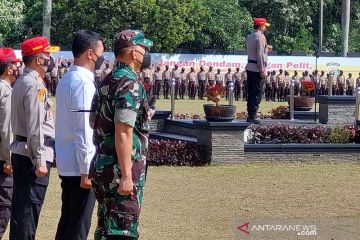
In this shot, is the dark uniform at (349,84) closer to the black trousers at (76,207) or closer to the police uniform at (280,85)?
the police uniform at (280,85)

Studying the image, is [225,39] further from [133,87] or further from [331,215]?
[133,87]

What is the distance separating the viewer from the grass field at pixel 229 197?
30.2 ft

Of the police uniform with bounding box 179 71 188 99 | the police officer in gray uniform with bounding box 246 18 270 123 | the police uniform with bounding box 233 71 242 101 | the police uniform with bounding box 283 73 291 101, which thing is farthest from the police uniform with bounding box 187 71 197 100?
the police officer in gray uniform with bounding box 246 18 270 123

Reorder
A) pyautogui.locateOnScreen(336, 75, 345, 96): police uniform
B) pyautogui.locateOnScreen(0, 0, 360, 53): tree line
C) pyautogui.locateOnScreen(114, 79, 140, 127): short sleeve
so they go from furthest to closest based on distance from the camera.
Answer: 1. pyautogui.locateOnScreen(0, 0, 360, 53): tree line
2. pyautogui.locateOnScreen(336, 75, 345, 96): police uniform
3. pyautogui.locateOnScreen(114, 79, 140, 127): short sleeve

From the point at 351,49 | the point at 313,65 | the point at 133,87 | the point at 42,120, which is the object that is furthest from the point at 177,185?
the point at 351,49

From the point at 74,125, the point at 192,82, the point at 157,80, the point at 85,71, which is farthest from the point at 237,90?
the point at 74,125

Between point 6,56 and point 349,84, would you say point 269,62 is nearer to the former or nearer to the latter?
point 349,84

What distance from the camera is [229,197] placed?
36.7ft

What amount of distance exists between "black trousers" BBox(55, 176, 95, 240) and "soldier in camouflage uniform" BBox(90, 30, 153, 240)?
2.38 ft

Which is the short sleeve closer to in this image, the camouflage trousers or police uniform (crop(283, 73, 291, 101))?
the camouflage trousers

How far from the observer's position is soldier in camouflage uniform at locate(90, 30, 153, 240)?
5.38m

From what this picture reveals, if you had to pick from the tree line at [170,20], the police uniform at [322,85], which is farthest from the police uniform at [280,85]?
the tree line at [170,20]

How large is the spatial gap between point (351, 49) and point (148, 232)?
150ft

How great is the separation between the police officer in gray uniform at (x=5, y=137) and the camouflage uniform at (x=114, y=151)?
2068 mm
